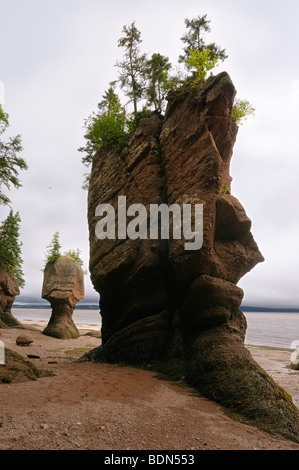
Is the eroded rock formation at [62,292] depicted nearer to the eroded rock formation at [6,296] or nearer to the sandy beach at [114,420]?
the eroded rock formation at [6,296]

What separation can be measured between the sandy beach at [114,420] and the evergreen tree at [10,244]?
2328cm

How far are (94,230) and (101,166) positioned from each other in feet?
14.5

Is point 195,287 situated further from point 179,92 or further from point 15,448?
point 179,92

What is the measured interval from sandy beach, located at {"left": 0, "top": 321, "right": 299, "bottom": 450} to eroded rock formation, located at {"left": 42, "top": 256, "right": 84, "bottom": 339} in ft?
65.6

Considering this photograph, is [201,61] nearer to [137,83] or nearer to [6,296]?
[137,83]

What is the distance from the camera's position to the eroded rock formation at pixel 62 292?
26.5 meters

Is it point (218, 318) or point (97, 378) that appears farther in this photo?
point (218, 318)

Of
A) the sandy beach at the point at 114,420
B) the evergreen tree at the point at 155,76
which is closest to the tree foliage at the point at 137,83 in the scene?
the evergreen tree at the point at 155,76

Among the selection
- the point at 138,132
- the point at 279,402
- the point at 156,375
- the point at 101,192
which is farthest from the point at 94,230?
the point at 279,402

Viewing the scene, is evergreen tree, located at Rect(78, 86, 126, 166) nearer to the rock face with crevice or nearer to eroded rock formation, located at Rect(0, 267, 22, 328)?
the rock face with crevice

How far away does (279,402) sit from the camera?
21.6ft

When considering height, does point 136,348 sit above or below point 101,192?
below
